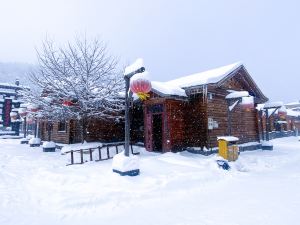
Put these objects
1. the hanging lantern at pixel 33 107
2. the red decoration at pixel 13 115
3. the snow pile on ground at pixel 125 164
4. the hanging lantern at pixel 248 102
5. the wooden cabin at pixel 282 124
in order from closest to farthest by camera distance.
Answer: the snow pile on ground at pixel 125 164 → the hanging lantern at pixel 248 102 → the hanging lantern at pixel 33 107 → the red decoration at pixel 13 115 → the wooden cabin at pixel 282 124

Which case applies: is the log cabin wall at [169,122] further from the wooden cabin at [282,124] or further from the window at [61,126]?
the wooden cabin at [282,124]

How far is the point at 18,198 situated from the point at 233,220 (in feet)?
17.7

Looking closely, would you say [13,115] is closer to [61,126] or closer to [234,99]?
[61,126]

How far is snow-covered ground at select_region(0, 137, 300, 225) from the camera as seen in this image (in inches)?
226

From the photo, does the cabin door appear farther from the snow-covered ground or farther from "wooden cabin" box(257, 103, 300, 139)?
"wooden cabin" box(257, 103, 300, 139)

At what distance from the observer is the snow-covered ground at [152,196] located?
573 centimetres

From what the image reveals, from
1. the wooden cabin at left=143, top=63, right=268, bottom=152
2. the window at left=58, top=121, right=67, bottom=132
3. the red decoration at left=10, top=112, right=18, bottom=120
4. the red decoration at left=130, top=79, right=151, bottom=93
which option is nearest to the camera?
the red decoration at left=130, top=79, right=151, bottom=93

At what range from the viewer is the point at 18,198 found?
705 cm

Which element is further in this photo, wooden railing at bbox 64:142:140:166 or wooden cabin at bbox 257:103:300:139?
wooden cabin at bbox 257:103:300:139

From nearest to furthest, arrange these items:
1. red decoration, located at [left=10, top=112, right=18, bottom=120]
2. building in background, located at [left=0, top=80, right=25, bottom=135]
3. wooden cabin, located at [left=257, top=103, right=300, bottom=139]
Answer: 1. red decoration, located at [left=10, top=112, right=18, bottom=120]
2. building in background, located at [left=0, top=80, right=25, bottom=135]
3. wooden cabin, located at [left=257, top=103, right=300, bottom=139]

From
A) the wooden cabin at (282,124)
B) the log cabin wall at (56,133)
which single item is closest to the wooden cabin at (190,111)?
the log cabin wall at (56,133)

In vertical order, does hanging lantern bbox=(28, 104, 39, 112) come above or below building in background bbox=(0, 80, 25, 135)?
below

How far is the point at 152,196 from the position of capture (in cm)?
746

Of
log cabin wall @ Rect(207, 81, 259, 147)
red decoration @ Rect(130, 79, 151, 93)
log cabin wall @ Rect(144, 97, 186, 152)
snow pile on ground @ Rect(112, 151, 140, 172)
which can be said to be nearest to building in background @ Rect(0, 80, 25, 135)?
log cabin wall @ Rect(144, 97, 186, 152)
